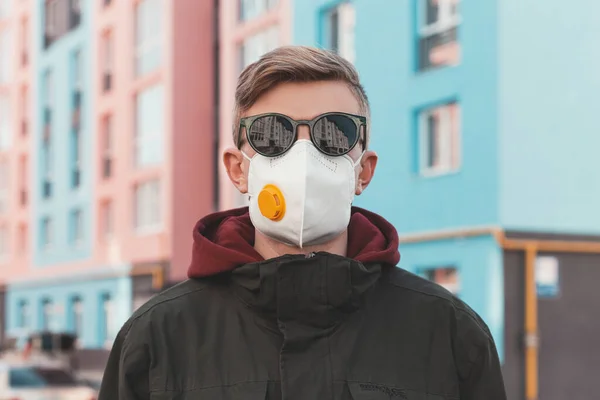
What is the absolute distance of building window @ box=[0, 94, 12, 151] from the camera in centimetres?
3966

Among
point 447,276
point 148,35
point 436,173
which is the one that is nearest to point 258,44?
point 148,35

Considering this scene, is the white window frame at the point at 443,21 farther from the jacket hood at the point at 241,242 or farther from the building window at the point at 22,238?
the building window at the point at 22,238

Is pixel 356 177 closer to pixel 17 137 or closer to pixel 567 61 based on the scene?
pixel 567 61

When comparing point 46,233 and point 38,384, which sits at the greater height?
point 46,233

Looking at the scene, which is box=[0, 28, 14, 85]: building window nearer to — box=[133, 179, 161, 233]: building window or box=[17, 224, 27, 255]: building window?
box=[17, 224, 27, 255]: building window

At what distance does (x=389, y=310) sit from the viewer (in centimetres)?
227

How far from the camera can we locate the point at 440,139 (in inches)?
672

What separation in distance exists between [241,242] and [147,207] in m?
25.4

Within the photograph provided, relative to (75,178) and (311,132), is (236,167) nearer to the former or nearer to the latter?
(311,132)

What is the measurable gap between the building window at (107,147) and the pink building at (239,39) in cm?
562

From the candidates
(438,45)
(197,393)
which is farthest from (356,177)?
(438,45)

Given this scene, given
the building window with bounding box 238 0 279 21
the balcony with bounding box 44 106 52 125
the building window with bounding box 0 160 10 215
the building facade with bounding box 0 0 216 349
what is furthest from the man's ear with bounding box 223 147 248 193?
the building window with bounding box 0 160 10 215

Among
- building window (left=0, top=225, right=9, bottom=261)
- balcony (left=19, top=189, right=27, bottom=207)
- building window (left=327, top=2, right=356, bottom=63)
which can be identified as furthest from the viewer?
building window (left=0, top=225, right=9, bottom=261)

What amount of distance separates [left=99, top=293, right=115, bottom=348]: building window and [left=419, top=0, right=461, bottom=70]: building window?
15338 millimetres
